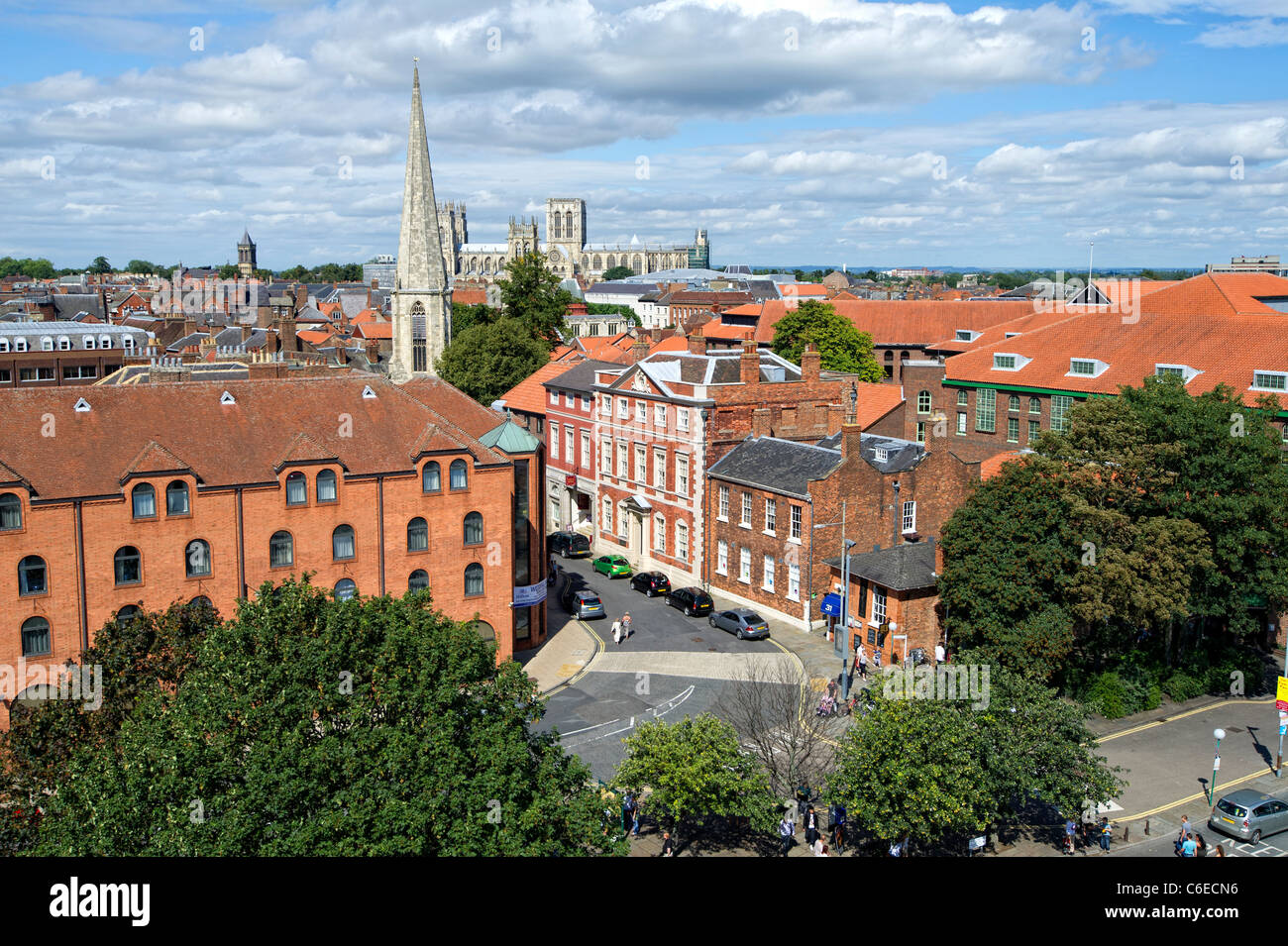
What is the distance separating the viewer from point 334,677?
76.2 feet

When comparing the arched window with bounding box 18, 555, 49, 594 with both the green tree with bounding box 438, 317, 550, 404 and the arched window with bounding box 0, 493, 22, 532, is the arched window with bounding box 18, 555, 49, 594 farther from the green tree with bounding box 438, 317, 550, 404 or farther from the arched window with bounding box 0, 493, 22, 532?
the green tree with bounding box 438, 317, 550, 404

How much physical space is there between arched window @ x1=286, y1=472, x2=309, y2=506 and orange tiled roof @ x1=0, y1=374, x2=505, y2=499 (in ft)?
2.41

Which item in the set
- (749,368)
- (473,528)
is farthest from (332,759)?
(749,368)

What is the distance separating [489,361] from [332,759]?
67464 mm

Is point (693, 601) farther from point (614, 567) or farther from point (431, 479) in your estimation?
point (431, 479)

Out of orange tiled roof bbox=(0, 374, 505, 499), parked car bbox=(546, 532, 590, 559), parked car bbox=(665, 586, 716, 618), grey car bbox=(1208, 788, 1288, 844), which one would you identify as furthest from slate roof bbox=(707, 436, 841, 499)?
grey car bbox=(1208, 788, 1288, 844)

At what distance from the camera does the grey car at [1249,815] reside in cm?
3173

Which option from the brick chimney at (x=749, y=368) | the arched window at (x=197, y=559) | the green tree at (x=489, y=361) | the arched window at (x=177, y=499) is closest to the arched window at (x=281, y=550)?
the arched window at (x=197, y=559)

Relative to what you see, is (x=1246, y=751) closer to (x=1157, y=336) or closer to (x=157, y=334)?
(x=1157, y=336)

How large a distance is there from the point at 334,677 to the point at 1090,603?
28823mm

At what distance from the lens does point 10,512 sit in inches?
1444

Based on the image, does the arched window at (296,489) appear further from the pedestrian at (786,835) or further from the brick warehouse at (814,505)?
the pedestrian at (786,835)
